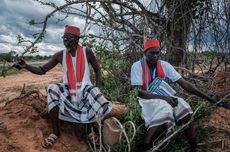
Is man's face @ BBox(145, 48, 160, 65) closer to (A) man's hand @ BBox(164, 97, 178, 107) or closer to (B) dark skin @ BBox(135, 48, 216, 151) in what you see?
(B) dark skin @ BBox(135, 48, 216, 151)

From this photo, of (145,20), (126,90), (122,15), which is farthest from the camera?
(122,15)

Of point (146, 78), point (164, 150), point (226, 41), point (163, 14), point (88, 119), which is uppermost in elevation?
point (163, 14)

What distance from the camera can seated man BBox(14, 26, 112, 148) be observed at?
16.5 feet

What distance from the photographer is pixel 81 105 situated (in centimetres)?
512

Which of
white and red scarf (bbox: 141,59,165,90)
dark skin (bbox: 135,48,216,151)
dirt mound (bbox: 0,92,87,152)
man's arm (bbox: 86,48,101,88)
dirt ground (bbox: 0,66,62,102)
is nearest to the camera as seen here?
dark skin (bbox: 135,48,216,151)

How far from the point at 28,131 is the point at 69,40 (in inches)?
47.5

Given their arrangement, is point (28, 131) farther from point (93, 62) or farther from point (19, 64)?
point (93, 62)

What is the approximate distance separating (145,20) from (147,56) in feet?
7.33

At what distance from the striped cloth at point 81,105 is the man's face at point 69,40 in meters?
0.52

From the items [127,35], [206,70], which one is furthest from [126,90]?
[206,70]

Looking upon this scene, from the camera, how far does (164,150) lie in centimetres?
513

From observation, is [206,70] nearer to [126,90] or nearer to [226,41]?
[226,41]

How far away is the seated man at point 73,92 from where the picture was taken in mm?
5020

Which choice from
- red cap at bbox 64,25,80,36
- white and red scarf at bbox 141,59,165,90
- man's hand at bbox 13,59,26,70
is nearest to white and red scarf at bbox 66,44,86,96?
red cap at bbox 64,25,80,36
